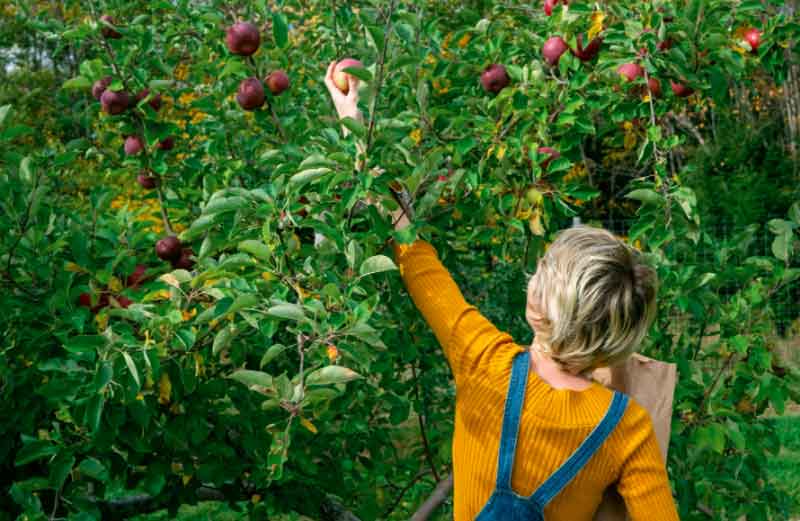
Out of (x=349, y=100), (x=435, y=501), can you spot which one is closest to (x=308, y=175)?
(x=349, y=100)

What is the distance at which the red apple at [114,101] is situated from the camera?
84.4 inches

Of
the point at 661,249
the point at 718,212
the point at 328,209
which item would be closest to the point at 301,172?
the point at 328,209

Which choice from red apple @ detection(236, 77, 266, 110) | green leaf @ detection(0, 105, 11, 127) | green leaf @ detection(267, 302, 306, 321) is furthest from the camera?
red apple @ detection(236, 77, 266, 110)

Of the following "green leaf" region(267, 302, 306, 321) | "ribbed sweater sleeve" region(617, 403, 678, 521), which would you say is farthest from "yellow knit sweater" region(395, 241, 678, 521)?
"green leaf" region(267, 302, 306, 321)

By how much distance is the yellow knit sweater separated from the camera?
1.48 meters

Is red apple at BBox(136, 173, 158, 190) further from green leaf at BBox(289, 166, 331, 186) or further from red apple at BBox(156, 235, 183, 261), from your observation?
green leaf at BBox(289, 166, 331, 186)

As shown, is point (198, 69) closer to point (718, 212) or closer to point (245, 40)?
point (245, 40)

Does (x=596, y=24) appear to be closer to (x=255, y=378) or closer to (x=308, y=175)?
(x=308, y=175)

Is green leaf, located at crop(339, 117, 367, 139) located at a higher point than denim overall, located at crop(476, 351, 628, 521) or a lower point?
higher

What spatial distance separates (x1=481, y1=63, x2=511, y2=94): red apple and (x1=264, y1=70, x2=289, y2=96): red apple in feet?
1.56

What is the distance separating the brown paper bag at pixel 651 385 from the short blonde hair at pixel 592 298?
0.41 feet

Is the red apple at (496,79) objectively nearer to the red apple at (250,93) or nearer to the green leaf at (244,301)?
the red apple at (250,93)

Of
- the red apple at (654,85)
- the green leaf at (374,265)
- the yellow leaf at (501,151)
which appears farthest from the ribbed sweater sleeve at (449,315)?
the red apple at (654,85)

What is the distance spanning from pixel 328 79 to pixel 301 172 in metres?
0.31
